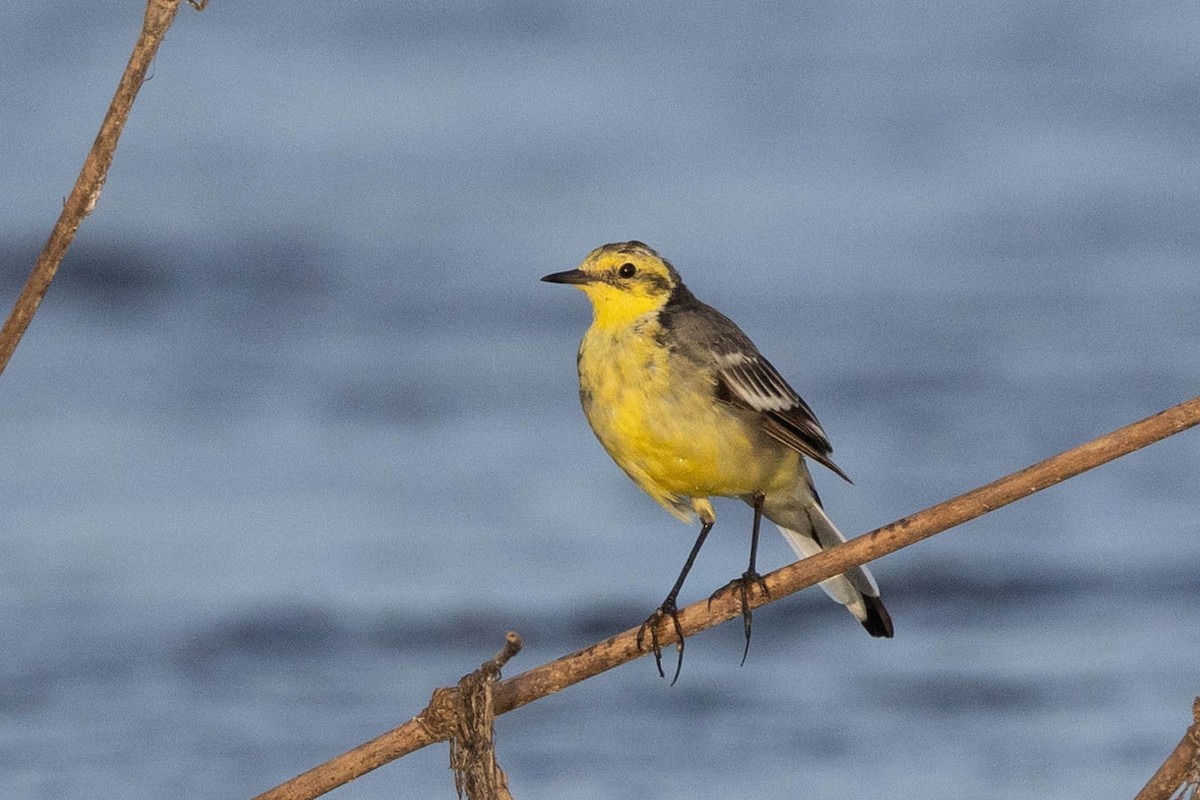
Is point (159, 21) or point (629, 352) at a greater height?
point (629, 352)

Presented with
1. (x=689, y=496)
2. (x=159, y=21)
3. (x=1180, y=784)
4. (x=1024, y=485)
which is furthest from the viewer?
(x=689, y=496)

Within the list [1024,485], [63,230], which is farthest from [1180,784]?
[63,230]

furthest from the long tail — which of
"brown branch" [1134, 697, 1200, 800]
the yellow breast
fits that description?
"brown branch" [1134, 697, 1200, 800]

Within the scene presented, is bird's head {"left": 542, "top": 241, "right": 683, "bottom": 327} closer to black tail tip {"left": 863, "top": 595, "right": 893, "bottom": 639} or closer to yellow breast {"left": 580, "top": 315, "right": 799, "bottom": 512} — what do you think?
yellow breast {"left": 580, "top": 315, "right": 799, "bottom": 512}

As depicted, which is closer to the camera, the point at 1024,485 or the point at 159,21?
the point at 159,21

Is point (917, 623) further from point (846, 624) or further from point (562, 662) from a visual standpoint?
point (562, 662)

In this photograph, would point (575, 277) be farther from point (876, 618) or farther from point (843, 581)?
point (876, 618)

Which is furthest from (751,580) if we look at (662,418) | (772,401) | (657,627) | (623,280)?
(623,280)
